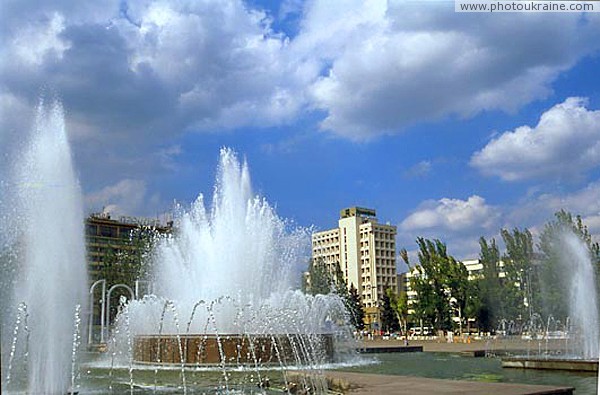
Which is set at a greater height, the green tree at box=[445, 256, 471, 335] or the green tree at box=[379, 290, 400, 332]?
the green tree at box=[445, 256, 471, 335]

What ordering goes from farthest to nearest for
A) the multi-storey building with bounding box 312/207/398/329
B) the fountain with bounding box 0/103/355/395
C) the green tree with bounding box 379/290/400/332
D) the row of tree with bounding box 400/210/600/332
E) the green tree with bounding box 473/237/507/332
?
1. the multi-storey building with bounding box 312/207/398/329
2. the green tree with bounding box 379/290/400/332
3. the green tree with bounding box 473/237/507/332
4. the row of tree with bounding box 400/210/600/332
5. the fountain with bounding box 0/103/355/395

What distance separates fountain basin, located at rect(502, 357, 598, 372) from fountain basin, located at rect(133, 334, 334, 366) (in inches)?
217

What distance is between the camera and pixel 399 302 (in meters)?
64.9

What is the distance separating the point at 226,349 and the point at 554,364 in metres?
8.48

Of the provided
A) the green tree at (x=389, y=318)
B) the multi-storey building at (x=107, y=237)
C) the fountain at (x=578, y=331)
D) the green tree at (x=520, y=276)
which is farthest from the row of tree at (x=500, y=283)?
the multi-storey building at (x=107, y=237)

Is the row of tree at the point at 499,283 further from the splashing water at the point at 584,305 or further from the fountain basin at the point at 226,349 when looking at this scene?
the fountain basin at the point at 226,349

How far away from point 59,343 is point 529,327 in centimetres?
4154

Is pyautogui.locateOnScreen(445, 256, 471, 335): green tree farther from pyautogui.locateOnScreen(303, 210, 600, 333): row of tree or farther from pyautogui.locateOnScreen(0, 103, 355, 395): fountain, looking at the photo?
pyautogui.locateOnScreen(0, 103, 355, 395): fountain

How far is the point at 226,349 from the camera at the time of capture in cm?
1666

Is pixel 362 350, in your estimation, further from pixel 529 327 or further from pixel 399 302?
pixel 399 302

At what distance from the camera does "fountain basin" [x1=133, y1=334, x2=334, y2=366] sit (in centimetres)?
1664

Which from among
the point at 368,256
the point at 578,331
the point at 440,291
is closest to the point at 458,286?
the point at 440,291

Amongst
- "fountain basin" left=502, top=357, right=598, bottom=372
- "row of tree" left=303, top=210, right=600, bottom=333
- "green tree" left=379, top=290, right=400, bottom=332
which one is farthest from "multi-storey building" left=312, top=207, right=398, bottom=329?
"fountain basin" left=502, top=357, right=598, bottom=372

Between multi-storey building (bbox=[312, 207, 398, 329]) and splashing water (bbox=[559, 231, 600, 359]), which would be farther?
multi-storey building (bbox=[312, 207, 398, 329])
